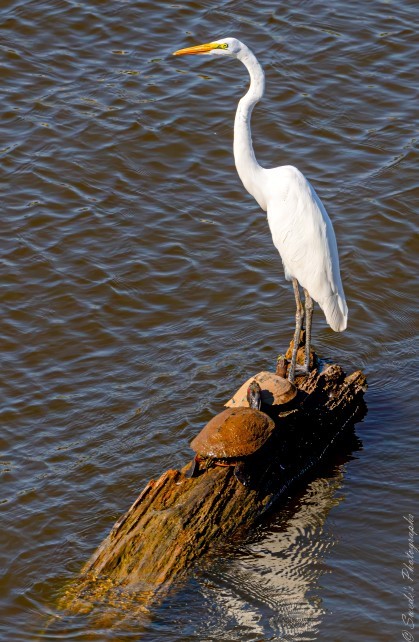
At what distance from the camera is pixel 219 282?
958 centimetres

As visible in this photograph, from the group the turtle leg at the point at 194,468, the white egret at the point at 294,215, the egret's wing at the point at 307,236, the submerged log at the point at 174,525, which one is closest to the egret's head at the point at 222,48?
the white egret at the point at 294,215

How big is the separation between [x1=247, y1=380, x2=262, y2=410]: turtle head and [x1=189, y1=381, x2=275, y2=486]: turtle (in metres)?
0.17

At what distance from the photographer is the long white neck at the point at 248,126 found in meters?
7.89

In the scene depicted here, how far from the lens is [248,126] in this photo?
7.98 metres

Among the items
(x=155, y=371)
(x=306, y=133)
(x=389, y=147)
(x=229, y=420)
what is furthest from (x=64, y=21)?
(x=229, y=420)

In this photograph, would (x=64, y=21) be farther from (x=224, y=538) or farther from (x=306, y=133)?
(x=224, y=538)

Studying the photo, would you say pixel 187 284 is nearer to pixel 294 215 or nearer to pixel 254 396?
pixel 294 215

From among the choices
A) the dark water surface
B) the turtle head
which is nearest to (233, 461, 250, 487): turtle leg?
the turtle head

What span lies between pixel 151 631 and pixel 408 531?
193 centimetres

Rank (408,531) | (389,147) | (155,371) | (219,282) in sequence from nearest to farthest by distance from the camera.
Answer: (408,531), (155,371), (219,282), (389,147)

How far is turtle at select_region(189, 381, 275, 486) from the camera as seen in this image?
19.1 feet

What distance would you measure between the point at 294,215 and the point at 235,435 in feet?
8.85

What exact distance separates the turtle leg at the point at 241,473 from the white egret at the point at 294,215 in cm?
204

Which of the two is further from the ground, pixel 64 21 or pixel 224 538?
pixel 64 21
